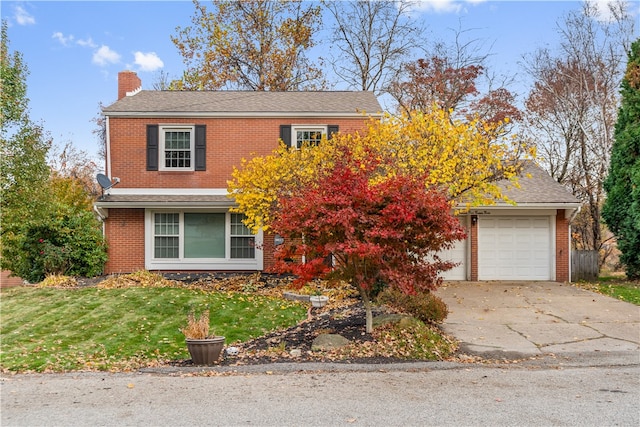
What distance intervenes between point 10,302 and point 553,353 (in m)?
12.9

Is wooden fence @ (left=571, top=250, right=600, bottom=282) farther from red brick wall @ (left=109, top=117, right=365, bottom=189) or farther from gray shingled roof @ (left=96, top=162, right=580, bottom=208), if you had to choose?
red brick wall @ (left=109, top=117, right=365, bottom=189)

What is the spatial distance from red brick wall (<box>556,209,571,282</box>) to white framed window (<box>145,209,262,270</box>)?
9.75m

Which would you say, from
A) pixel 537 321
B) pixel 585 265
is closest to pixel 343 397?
pixel 537 321

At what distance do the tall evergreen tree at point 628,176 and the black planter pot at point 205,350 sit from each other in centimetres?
1520

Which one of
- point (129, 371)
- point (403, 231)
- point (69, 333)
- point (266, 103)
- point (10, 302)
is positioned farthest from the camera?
point (266, 103)

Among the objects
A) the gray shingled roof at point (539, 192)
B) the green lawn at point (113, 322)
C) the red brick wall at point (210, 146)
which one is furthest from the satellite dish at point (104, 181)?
the gray shingled roof at point (539, 192)

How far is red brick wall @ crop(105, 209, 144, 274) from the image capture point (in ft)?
61.0

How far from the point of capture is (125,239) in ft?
61.1

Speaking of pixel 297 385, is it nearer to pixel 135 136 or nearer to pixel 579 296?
pixel 579 296

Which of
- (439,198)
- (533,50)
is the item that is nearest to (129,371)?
(439,198)

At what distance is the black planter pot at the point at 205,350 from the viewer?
28.7 feet

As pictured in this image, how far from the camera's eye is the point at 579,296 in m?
15.3

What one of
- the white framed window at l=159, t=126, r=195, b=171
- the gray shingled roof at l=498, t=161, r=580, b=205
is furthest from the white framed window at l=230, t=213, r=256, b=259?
the gray shingled roof at l=498, t=161, r=580, b=205

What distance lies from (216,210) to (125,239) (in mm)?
3141
